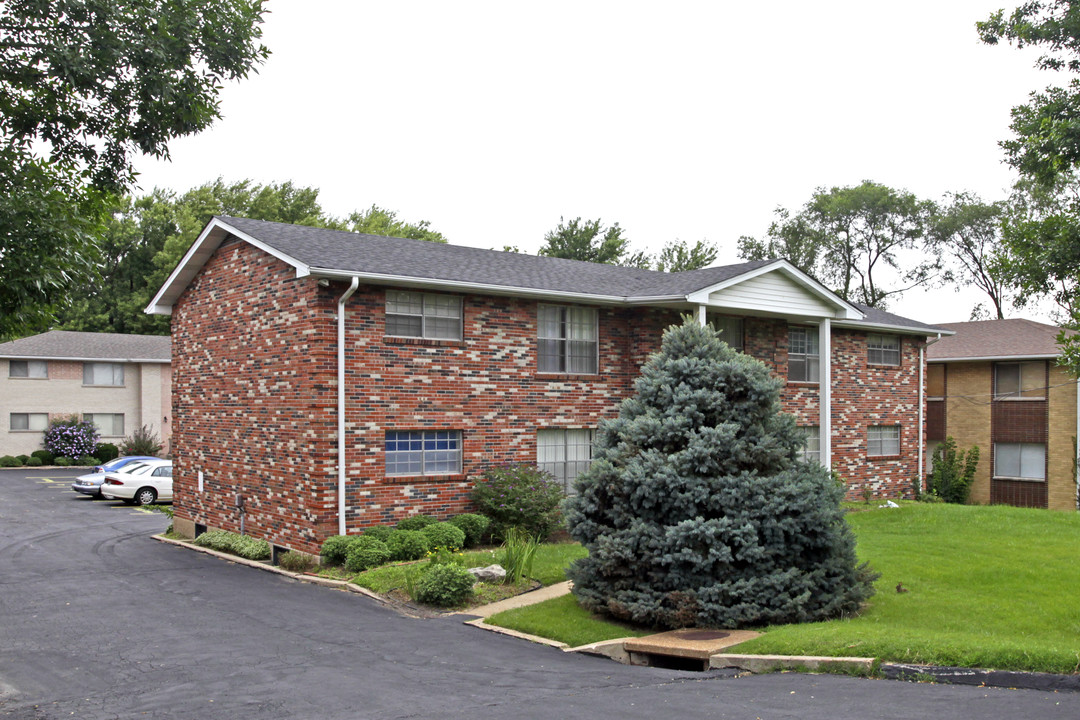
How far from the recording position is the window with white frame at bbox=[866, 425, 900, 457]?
26.8 meters

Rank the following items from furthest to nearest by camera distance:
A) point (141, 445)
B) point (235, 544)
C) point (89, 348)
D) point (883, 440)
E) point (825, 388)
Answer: point (89, 348) → point (141, 445) → point (883, 440) → point (825, 388) → point (235, 544)

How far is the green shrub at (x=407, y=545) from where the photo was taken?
15.9 m

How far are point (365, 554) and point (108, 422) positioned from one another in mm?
31924

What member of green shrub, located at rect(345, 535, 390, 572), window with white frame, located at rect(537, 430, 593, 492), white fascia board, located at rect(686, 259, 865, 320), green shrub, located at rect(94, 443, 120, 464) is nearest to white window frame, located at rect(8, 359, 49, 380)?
green shrub, located at rect(94, 443, 120, 464)

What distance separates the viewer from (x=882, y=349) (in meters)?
27.1

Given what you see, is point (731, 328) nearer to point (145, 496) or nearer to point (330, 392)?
point (330, 392)

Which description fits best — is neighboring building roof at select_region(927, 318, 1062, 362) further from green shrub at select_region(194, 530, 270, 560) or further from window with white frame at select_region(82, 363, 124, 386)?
window with white frame at select_region(82, 363, 124, 386)

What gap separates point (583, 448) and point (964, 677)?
39.6ft

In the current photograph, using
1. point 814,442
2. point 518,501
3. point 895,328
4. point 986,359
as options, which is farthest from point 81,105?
point 986,359

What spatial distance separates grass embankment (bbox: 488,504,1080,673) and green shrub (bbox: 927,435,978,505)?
13.9 meters

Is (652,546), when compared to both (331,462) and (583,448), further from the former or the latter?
(583,448)

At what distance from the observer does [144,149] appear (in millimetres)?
10078

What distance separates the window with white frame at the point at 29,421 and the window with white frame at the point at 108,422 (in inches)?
70.9

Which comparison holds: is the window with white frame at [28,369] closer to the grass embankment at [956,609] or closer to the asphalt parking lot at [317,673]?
the asphalt parking lot at [317,673]
